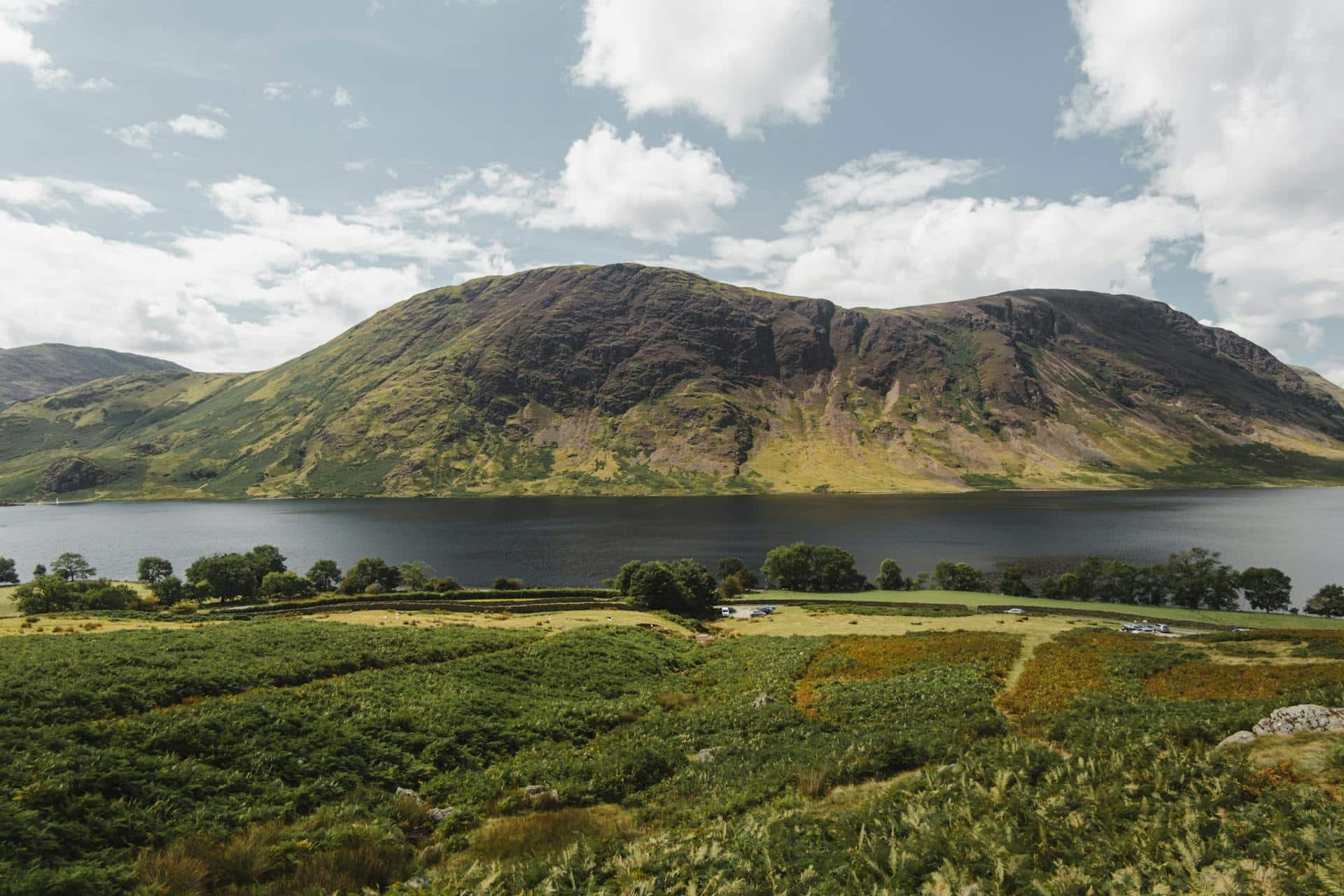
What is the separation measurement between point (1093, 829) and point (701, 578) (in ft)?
235

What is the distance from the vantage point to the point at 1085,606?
90.1 meters

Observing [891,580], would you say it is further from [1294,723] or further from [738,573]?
[1294,723]

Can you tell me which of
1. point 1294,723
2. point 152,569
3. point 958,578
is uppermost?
point 1294,723

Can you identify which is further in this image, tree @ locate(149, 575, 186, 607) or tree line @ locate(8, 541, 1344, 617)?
tree @ locate(149, 575, 186, 607)

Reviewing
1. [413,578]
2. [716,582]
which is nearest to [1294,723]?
[716,582]

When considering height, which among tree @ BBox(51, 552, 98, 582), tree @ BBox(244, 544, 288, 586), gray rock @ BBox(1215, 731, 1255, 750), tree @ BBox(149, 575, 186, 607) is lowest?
tree @ BBox(51, 552, 98, 582)

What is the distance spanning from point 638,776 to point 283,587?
101 m

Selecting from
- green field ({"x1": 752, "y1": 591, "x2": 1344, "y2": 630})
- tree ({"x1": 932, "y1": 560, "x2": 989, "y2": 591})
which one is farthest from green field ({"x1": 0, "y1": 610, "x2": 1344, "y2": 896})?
tree ({"x1": 932, "y1": 560, "x2": 989, "y2": 591})

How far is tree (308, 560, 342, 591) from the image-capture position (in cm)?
11219

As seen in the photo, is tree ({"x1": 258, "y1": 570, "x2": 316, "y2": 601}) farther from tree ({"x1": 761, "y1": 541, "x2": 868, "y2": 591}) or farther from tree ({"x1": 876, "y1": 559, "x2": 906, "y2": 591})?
tree ({"x1": 876, "y1": 559, "x2": 906, "y2": 591})

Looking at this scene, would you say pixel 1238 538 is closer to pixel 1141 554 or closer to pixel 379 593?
pixel 1141 554

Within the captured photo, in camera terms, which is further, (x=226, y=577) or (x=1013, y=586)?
(x=1013, y=586)

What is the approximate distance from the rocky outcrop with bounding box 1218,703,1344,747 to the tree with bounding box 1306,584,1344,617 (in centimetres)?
11779

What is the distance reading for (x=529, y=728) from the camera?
23812 mm
